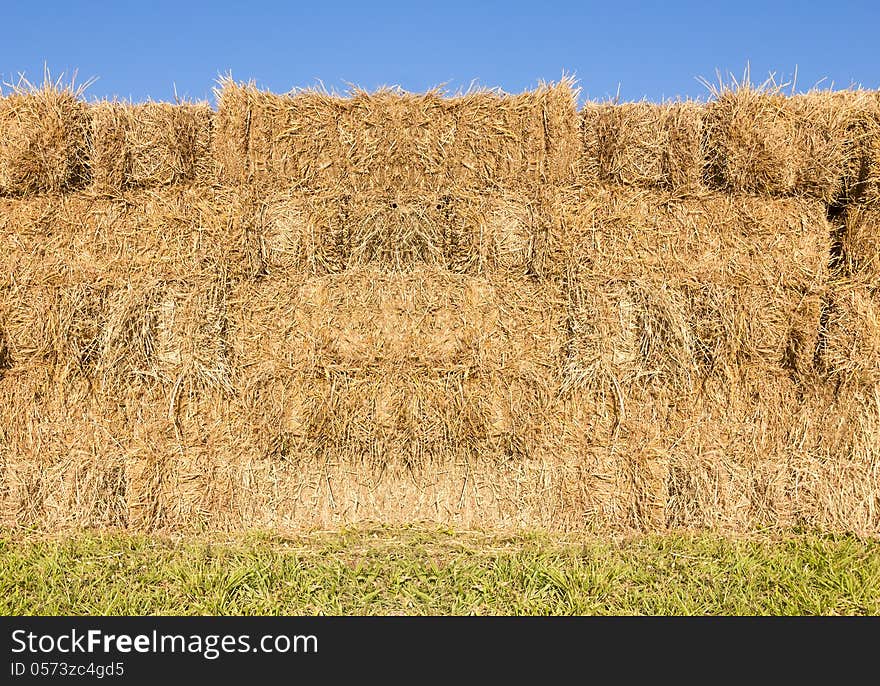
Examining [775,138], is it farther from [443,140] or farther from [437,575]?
[437,575]

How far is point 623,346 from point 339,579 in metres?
2.77

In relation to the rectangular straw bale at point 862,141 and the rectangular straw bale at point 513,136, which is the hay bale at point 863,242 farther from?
the rectangular straw bale at point 513,136

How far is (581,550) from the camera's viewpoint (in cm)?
547

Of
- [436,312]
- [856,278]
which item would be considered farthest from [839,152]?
[436,312]

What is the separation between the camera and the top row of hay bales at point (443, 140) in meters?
5.79

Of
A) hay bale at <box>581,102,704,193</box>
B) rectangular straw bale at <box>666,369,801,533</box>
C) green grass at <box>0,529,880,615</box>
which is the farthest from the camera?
rectangular straw bale at <box>666,369,801,533</box>

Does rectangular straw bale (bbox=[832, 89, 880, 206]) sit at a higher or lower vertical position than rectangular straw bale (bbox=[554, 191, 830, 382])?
higher

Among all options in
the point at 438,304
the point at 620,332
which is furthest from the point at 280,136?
the point at 620,332

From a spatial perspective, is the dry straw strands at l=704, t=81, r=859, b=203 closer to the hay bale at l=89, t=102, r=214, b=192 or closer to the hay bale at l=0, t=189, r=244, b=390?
the hay bale at l=0, t=189, r=244, b=390

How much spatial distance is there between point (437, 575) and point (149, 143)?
3.99 meters

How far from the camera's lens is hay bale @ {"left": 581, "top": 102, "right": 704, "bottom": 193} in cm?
584

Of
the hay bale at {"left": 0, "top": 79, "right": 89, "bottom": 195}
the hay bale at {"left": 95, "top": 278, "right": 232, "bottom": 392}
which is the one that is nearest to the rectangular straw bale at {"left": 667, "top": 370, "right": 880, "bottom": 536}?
the hay bale at {"left": 95, "top": 278, "right": 232, "bottom": 392}

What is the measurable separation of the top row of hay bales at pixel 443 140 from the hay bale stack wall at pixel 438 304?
2 cm

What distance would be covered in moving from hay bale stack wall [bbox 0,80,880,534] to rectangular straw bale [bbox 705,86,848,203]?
2 cm
